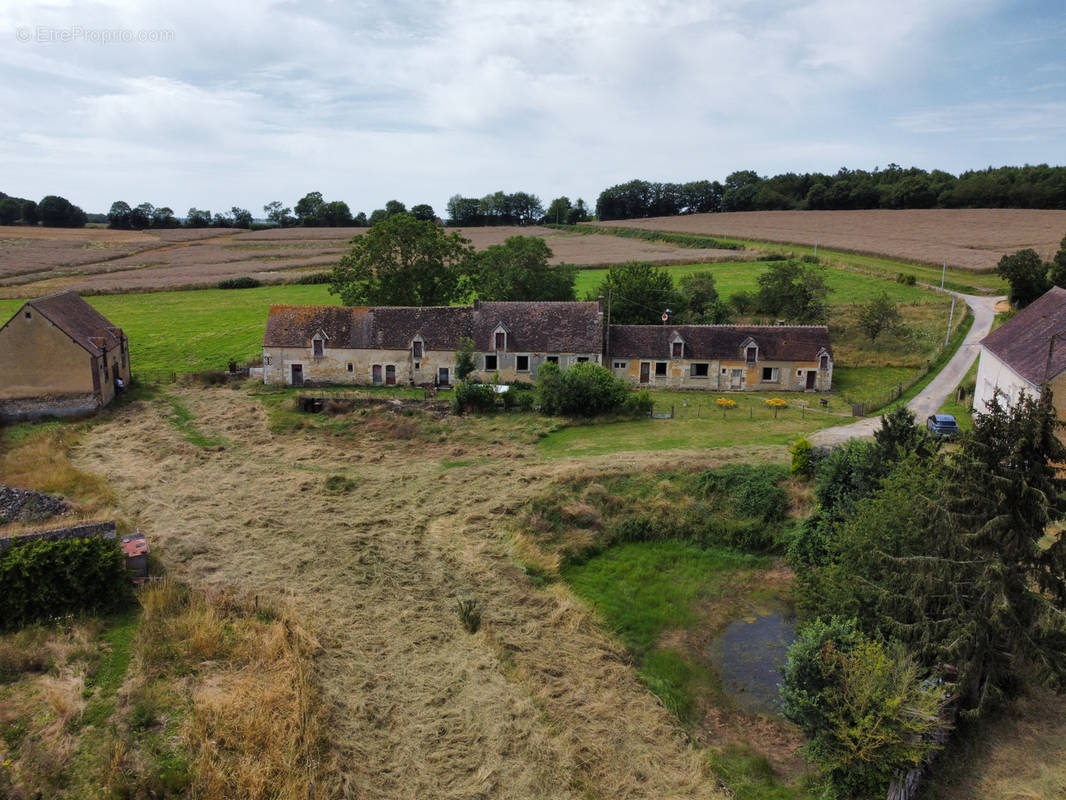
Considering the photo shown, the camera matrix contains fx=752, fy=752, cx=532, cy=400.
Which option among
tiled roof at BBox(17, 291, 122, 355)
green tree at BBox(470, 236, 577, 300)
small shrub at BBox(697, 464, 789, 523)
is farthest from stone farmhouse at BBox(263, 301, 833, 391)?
small shrub at BBox(697, 464, 789, 523)

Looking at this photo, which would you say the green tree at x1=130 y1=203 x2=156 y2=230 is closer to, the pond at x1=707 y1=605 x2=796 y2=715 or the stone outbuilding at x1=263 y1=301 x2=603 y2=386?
the stone outbuilding at x1=263 y1=301 x2=603 y2=386

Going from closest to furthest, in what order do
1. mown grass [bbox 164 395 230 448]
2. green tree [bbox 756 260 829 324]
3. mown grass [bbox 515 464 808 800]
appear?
mown grass [bbox 515 464 808 800] < mown grass [bbox 164 395 230 448] < green tree [bbox 756 260 829 324]

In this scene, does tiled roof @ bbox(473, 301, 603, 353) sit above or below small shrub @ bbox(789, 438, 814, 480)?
above

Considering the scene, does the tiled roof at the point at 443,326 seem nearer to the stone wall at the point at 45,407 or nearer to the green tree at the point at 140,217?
the stone wall at the point at 45,407

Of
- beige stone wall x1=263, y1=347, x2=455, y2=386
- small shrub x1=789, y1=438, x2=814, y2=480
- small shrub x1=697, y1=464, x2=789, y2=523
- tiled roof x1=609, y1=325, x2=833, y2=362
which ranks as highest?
tiled roof x1=609, y1=325, x2=833, y2=362

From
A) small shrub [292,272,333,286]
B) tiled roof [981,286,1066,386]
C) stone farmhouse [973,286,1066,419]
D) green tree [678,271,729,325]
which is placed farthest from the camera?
small shrub [292,272,333,286]

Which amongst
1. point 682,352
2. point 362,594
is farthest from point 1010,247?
point 362,594

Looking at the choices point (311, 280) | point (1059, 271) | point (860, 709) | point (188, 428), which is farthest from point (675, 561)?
point (311, 280)

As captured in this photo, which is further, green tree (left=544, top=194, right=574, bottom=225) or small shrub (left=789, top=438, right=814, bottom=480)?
green tree (left=544, top=194, right=574, bottom=225)

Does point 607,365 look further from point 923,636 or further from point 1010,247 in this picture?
point 1010,247
